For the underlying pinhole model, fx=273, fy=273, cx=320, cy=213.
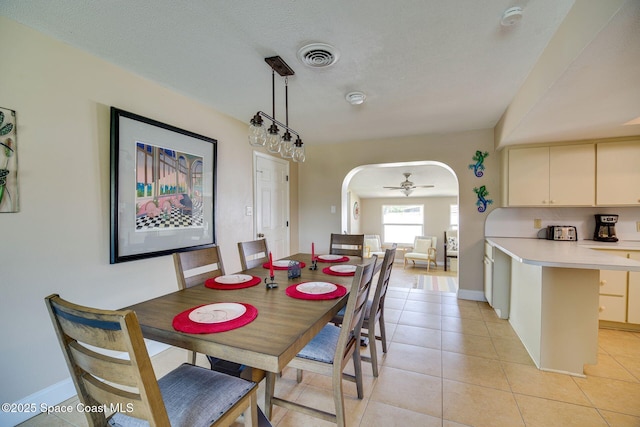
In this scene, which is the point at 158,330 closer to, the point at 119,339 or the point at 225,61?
the point at 119,339

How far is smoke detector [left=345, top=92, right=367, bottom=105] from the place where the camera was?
2416 millimetres

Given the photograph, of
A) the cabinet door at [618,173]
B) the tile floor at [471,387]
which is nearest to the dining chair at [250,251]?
the tile floor at [471,387]

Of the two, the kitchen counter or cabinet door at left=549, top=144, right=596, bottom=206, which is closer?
the kitchen counter

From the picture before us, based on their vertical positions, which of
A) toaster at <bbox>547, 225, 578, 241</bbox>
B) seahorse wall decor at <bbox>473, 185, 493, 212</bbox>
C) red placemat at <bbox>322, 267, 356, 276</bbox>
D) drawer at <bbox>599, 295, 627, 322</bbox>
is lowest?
drawer at <bbox>599, 295, 627, 322</bbox>

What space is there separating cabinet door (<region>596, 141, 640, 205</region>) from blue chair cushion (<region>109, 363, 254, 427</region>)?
3766 mm

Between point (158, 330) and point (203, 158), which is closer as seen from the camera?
point (158, 330)

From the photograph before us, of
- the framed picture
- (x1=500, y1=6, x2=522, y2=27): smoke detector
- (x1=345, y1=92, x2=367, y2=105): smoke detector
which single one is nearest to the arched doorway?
(x1=345, y1=92, x2=367, y2=105): smoke detector

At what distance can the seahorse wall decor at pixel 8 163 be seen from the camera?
1503 millimetres

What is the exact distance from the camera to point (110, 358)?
0.81 meters

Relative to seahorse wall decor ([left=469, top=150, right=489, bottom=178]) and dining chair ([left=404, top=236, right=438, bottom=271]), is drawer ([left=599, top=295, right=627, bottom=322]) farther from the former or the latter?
dining chair ([left=404, top=236, right=438, bottom=271])

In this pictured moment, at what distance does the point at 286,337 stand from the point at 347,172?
338 cm

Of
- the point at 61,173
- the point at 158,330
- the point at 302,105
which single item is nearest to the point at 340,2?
the point at 302,105

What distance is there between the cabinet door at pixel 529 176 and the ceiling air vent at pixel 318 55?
245 cm

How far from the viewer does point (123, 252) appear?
6.73 ft
